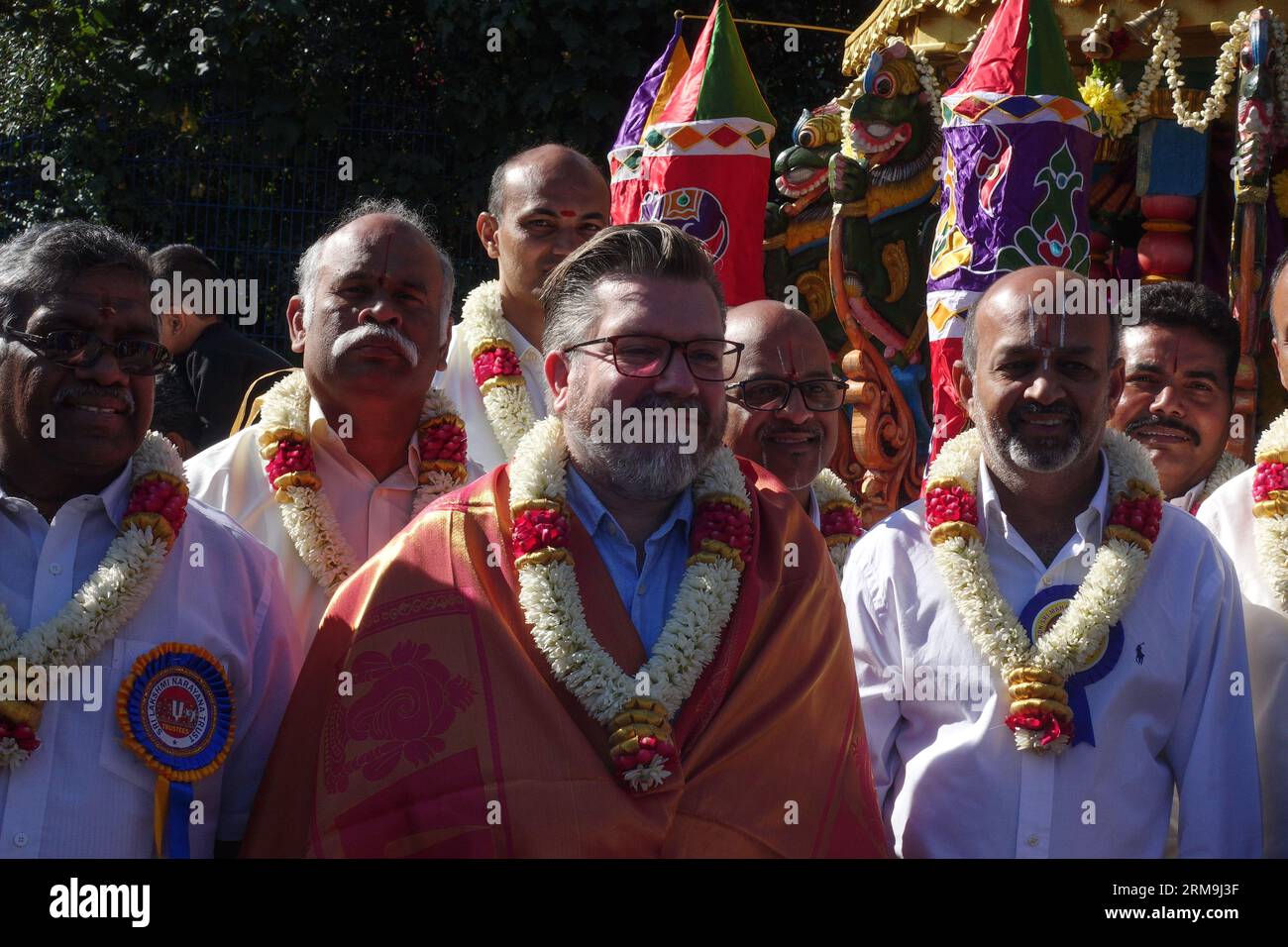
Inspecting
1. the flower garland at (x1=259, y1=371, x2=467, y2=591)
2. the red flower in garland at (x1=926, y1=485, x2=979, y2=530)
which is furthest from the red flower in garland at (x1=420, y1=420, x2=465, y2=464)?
the red flower in garland at (x1=926, y1=485, x2=979, y2=530)

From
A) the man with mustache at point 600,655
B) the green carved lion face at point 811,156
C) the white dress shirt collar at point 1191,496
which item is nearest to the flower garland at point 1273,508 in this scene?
the white dress shirt collar at point 1191,496

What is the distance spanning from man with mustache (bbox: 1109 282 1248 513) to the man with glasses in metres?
2.48

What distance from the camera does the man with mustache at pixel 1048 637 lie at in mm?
3334

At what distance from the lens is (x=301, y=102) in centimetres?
1132

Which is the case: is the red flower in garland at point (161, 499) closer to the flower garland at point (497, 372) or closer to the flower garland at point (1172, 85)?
the flower garland at point (497, 372)

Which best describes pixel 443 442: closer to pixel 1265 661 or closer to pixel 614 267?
pixel 614 267

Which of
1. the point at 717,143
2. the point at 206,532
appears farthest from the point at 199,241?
the point at 206,532

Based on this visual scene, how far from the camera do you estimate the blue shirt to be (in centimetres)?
323

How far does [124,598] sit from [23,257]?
0.71m

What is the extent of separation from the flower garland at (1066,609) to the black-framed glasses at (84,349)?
1.75 m

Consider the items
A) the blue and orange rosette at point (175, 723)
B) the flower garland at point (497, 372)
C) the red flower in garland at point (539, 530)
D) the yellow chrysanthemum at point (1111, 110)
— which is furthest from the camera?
the yellow chrysanthemum at point (1111, 110)

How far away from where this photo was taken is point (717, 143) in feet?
18.1

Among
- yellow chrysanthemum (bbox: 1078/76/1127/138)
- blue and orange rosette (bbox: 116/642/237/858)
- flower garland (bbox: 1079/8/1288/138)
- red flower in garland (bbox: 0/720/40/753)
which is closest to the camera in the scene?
red flower in garland (bbox: 0/720/40/753)

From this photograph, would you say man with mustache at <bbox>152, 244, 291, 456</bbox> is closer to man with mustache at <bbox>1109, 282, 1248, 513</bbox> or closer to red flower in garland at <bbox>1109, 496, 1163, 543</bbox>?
man with mustache at <bbox>1109, 282, 1248, 513</bbox>
